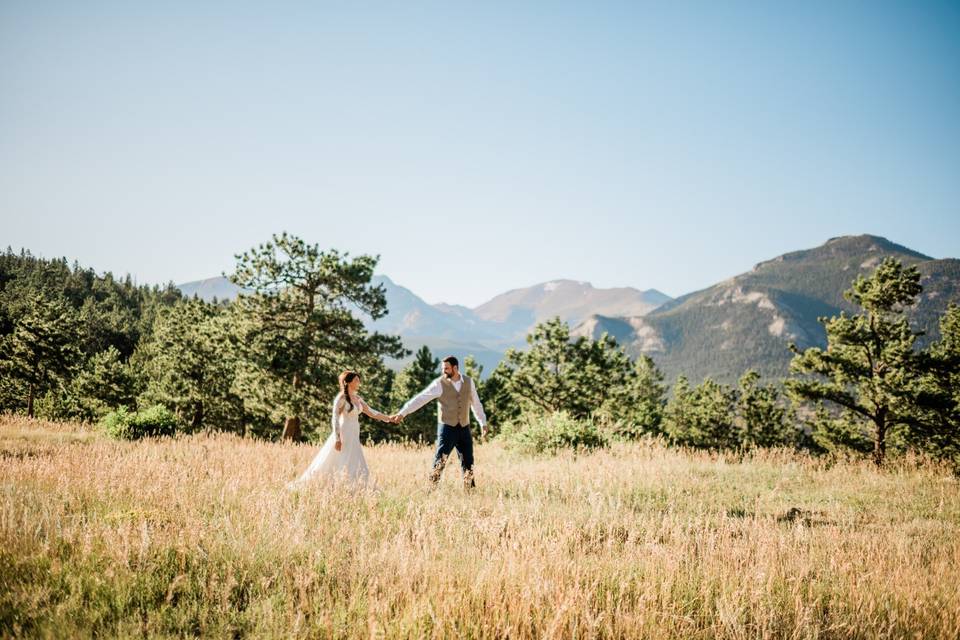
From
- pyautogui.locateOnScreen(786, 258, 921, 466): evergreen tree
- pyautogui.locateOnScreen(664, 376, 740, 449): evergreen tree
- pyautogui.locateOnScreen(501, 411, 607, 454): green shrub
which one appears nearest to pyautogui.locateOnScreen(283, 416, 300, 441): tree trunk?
pyautogui.locateOnScreen(501, 411, 607, 454): green shrub

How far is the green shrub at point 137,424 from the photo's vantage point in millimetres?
15234

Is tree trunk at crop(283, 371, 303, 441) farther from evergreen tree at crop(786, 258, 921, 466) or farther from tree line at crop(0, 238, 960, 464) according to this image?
evergreen tree at crop(786, 258, 921, 466)

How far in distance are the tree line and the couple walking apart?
6.41 metres

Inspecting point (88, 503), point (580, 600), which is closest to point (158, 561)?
point (88, 503)

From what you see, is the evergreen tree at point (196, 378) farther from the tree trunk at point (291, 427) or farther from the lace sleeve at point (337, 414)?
the lace sleeve at point (337, 414)

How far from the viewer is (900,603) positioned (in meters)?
4.09

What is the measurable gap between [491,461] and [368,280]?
13762 millimetres

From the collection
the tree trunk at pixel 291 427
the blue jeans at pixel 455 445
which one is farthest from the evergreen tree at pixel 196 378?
the blue jeans at pixel 455 445

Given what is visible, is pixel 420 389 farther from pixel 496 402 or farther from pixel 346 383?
pixel 346 383

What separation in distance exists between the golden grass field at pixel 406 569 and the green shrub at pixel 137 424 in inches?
386

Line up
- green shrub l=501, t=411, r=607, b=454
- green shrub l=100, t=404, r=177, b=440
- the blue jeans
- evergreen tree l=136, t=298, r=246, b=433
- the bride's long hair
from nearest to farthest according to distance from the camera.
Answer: the bride's long hair < the blue jeans < green shrub l=501, t=411, r=607, b=454 < green shrub l=100, t=404, r=177, b=440 < evergreen tree l=136, t=298, r=246, b=433

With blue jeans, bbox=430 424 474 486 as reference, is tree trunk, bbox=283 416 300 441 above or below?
below

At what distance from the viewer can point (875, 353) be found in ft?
70.9

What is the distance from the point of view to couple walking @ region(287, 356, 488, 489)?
7336 millimetres
